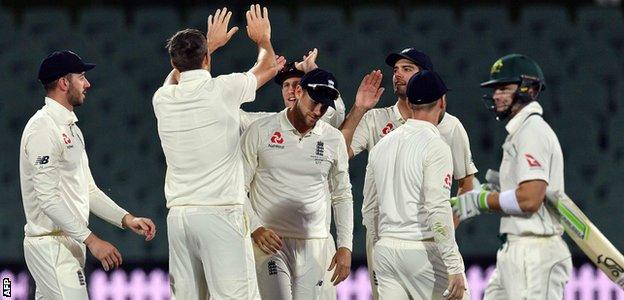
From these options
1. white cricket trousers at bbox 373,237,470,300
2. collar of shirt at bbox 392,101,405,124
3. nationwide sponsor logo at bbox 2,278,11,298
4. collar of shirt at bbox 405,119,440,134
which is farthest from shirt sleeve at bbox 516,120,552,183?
nationwide sponsor logo at bbox 2,278,11,298

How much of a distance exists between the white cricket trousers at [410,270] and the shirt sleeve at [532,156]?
75cm

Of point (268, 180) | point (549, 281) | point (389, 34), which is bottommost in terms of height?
point (549, 281)

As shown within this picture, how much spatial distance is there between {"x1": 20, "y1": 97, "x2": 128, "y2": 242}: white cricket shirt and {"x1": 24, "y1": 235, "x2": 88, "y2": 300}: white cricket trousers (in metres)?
0.06

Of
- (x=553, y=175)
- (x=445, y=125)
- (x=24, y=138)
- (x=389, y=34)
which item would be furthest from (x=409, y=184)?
(x=389, y=34)

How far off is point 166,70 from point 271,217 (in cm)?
441

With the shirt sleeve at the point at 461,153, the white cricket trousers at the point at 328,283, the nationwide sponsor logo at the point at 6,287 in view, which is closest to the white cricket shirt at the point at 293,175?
the white cricket trousers at the point at 328,283

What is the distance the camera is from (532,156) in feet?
16.3

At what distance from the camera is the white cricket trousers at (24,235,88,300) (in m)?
5.63

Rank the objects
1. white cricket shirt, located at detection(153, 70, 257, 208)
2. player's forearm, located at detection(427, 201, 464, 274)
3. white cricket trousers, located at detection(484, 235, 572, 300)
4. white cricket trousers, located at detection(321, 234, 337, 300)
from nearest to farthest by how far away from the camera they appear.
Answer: white cricket trousers, located at detection(484, 235, 572, 300) < player's forearm, located at detection(427, 201, 464, 274) < white cricket shirt, located at detection(153, 70, 257, 208) < white cricket trousers, located at detection(321, 234, 337, 300)

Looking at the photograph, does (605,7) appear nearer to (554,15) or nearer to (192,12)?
(554,15)

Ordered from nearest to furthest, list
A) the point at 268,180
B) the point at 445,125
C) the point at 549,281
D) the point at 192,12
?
the point at 549,281
the point at 268,180
the point at 445,125
the point at 192,12

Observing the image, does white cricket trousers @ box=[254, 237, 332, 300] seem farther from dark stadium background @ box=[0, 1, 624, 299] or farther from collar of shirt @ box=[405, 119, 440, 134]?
dark stadium background @ box=[0, 1, 624, 299]

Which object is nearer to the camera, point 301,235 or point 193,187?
point 193,187

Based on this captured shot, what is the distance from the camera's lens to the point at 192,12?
1023 centimetres
